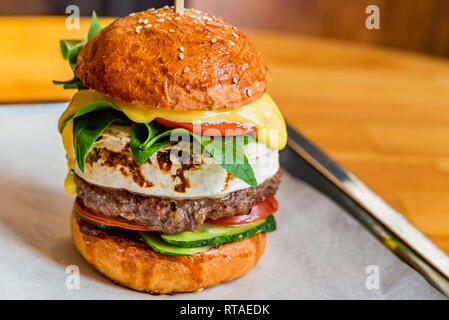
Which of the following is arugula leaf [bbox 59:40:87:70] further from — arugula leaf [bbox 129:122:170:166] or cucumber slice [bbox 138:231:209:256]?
cucumber slice [bbox 138:231:209:256]

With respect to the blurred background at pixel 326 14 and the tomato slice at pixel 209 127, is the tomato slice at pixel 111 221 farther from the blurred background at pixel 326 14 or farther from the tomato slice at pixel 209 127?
the blurred background at pixel 326 14

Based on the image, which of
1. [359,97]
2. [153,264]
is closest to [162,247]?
[153,264]

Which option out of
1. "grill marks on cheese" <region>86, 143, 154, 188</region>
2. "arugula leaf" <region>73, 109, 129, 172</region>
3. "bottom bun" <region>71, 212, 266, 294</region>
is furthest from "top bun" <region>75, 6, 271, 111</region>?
"bottom bun" <region>71, 212, 266, 294</region>

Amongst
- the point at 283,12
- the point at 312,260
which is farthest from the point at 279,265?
the point at 283,12

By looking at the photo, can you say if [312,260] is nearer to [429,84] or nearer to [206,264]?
[206,264]

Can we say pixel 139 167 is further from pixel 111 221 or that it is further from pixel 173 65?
pixel 173 65
